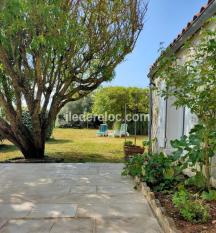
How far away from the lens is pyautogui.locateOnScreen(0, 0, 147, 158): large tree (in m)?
8.89

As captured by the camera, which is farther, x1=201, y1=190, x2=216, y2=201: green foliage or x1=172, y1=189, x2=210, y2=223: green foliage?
x1=201, y1=190, x2=216, y2=201: green foliage

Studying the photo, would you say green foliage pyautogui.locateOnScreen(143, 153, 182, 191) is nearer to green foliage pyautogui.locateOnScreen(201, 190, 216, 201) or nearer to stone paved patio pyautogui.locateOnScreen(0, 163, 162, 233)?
stone paved patio pyautogui.locateOnScreen(0, 163, 162, 233)

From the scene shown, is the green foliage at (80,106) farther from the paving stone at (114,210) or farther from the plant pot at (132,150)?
the paving stone at (114,210)

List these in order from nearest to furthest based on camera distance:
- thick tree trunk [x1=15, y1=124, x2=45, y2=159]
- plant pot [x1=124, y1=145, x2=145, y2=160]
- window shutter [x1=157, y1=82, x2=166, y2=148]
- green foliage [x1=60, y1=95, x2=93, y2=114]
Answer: window shutter [x1=157, y1=82, x2=166, y2=148] → plant pot [x1=124, y1=145, x2=145, y2=160] → thick tree trunk [x1=15, y1=124, x2=45, y2=159] → green foliage [x1=60, y1=95, x2=93, y2=114]

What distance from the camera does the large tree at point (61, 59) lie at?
889 cm

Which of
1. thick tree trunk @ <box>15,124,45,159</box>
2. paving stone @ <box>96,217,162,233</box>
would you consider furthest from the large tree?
paving stone @ <box>96,217,162,233</box>

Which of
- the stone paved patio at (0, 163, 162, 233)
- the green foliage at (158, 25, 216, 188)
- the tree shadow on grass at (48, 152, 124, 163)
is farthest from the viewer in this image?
the tree shadow on grass at (48, 152, 124, 163)

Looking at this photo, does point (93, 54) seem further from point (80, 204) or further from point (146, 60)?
point (80, 204)

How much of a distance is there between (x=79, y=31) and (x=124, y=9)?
220 centimetres

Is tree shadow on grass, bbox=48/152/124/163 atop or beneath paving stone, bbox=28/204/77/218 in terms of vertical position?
beneath

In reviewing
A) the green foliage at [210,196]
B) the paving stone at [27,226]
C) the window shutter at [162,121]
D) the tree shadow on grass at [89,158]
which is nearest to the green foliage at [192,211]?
the green foliage at [210,196]

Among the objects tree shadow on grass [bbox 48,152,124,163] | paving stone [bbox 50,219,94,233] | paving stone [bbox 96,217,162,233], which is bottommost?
tree shadow on grass [bbox 48,152,124,163]

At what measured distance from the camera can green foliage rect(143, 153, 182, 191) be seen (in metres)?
5.05

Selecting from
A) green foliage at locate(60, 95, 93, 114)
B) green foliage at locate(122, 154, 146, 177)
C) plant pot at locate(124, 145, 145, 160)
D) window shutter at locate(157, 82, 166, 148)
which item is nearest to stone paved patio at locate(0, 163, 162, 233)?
green foliage at locate(122, 154, 146, 177)
